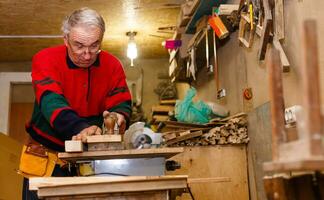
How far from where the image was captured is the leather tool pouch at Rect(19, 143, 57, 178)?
87.4 inches

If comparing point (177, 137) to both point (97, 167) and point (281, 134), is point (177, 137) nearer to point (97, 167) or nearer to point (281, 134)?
point (97, 167)

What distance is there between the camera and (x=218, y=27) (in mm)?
3248

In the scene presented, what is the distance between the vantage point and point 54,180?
1.67 m

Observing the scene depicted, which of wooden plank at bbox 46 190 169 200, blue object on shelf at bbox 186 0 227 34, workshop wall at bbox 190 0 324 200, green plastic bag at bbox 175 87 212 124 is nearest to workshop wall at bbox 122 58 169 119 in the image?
workshop wall at bbox 190 0 324 200

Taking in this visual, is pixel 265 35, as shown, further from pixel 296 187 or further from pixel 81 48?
pixel 296 187

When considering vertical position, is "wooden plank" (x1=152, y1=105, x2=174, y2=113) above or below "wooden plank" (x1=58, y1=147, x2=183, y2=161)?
above

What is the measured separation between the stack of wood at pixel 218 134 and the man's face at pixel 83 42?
3.54ft

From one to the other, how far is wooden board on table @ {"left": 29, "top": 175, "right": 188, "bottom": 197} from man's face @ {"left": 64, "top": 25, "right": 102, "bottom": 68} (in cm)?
78

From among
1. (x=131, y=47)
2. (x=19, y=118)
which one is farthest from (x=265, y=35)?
(x=19, y=118)

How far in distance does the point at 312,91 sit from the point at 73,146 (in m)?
1.19

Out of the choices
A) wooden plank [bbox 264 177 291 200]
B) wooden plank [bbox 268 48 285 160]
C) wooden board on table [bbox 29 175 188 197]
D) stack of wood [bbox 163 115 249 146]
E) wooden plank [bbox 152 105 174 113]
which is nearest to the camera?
wooden plank [bbox 268 48 285 160]

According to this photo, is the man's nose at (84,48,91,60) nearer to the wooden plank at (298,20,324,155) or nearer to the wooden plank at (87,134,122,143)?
the wooden plank at (87,134,122,143)

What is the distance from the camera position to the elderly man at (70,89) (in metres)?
2.20

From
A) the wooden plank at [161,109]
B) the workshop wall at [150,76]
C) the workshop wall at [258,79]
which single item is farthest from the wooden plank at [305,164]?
the workshop wall at [150,76]
